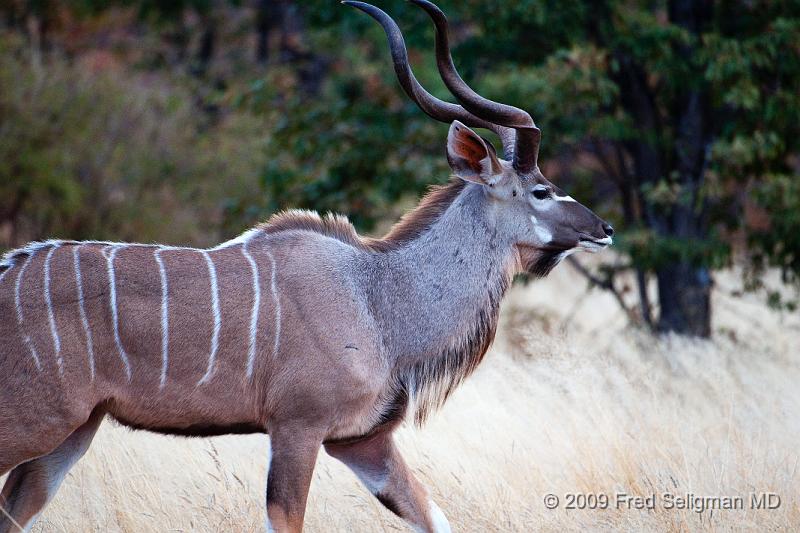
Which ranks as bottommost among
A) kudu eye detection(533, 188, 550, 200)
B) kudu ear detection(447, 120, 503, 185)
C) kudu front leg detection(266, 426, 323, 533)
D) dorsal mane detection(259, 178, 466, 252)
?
kudu front leg detection(266, 426, 323, 533)

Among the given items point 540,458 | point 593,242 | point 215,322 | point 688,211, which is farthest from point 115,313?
point 688,211

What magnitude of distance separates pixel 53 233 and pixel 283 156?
2.73 metres

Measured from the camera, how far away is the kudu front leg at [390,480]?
4055 millimetres

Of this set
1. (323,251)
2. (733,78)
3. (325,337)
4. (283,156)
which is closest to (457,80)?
(323,251)

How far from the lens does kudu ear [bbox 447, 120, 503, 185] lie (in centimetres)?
427

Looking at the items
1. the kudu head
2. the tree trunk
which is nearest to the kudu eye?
the kudu head

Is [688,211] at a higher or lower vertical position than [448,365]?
lower

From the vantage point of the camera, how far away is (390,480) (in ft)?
13.5

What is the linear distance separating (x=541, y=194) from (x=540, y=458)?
1.29 m

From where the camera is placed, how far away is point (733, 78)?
744 centimetres

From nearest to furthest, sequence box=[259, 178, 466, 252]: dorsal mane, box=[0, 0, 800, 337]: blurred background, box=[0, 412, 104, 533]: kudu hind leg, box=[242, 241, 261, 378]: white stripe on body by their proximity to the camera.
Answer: box=[242, 241, 261, 378]: white stripe on body < box=[0, 412, 104, 533]: kudu hind leg < box=[259, 178, 466, 252]: dorsal mane < box=[0, 0, 800, 337]: blurred background

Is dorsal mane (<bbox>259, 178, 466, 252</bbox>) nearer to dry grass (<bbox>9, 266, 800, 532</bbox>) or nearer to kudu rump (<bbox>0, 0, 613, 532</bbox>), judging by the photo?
kudu rump (<bbox>0, 0, 613, 532</bbox>)

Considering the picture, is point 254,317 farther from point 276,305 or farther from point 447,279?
point 447,279

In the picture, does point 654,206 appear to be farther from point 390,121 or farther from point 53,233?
point 53,233
